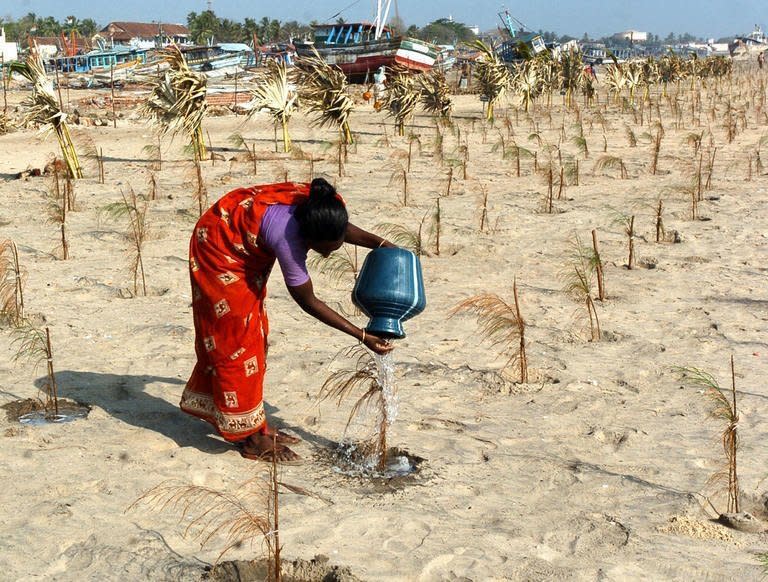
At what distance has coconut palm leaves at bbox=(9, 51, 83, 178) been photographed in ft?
31.3

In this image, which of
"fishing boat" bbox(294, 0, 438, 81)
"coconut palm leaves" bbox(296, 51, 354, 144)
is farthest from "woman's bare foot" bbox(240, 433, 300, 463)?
"fishing boat" bbox(294, 0, 438, 81)

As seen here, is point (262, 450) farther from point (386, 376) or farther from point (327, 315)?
point (327, 315)

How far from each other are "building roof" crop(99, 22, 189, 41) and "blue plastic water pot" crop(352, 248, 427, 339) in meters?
80.7

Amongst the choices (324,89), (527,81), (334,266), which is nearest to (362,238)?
(334,266)

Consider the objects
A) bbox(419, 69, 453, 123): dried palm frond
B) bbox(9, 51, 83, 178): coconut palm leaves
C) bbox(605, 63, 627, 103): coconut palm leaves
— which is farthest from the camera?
bbox(605, 63, 627, 103): coconut palm leaves

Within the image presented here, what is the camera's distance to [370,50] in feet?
99.6

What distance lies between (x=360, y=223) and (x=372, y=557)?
5093 millimetres

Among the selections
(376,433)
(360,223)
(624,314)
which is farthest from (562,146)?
(376,433)

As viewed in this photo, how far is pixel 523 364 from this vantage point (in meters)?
4.36

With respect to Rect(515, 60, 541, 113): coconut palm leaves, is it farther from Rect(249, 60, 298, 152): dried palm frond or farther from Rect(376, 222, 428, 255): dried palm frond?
Rect(376, 222, 428, 255): dried palm frond

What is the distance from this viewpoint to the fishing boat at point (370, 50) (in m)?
29.6

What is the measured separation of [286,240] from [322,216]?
17 centimetres

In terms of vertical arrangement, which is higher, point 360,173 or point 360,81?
point 360,81

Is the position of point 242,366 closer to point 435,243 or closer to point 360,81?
point 435,243
